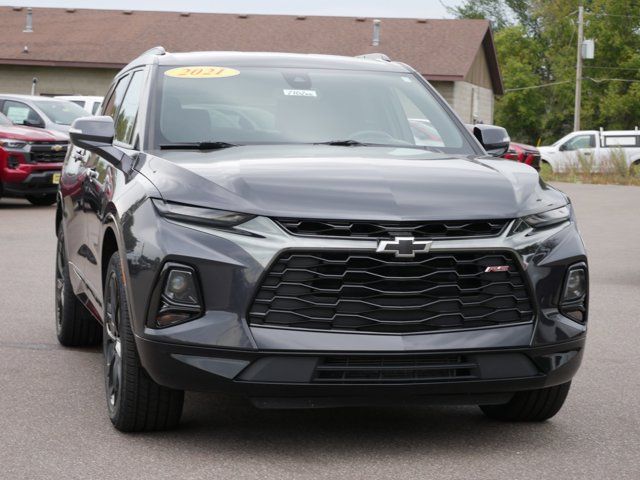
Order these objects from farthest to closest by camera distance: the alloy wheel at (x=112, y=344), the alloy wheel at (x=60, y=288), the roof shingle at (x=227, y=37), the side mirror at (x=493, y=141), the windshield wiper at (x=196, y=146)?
1. the roof shingle at (x=227, y=37)
2. the alloy wheel at (x=60, y=288)
3. the side mirror at (x=493, y=141)
4. the windshield wiper at (x=196, y=146)
5. the alloy wheel at (x=112, y=344)

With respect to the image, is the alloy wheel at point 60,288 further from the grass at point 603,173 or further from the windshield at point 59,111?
the grass at point 603,173

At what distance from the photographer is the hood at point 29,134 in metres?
20.6

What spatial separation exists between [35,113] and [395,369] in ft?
60.7

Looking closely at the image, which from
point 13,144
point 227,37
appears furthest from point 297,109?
point 227,37

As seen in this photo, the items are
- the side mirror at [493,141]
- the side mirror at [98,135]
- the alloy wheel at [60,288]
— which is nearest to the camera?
the side mirror at [98,135]

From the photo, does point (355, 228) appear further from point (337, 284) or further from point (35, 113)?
point (35, 113)

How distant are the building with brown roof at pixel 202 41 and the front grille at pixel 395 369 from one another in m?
44.8

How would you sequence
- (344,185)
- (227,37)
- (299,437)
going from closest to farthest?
1. (344,185)
2. (299,437)
3. (227,37)

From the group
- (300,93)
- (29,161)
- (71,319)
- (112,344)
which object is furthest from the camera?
(29,161)

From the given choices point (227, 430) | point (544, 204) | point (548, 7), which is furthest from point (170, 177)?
point (548, 7)

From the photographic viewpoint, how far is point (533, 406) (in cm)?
606

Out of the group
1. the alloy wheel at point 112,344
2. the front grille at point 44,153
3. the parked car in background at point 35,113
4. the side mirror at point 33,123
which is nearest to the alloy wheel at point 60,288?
the alloy wheel at point 112,344

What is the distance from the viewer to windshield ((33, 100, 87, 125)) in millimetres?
22969

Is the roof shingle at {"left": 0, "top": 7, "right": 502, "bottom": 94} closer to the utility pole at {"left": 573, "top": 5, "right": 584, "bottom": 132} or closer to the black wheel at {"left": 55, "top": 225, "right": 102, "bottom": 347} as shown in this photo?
the utility pole at {"left": 573, "top": 5, "right": 584, "bottom": 132}
